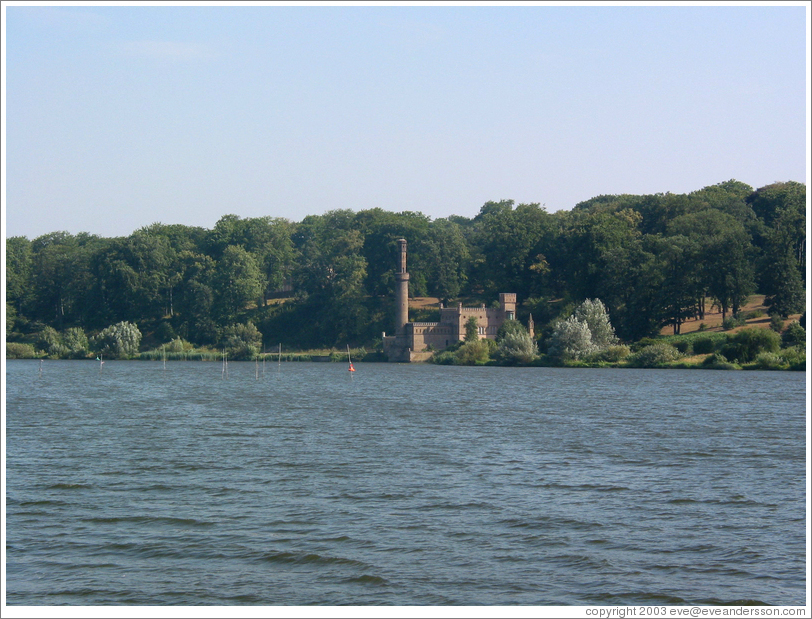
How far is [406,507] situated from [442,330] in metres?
81.2

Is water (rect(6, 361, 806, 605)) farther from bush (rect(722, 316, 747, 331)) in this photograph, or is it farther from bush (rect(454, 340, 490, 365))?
bush (rect(454, 340, 490, 365))

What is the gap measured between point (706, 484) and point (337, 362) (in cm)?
8080

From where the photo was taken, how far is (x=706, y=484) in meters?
22.2

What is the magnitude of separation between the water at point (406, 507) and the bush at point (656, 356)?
1424 inches

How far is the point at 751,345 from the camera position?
7150 cm

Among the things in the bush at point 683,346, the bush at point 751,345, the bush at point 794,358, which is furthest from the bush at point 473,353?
the bush at point 794,358

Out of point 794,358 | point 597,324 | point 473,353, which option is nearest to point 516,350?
point 473,353

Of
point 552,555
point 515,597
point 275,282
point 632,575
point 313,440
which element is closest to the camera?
point 515,597

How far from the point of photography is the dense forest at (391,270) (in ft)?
297

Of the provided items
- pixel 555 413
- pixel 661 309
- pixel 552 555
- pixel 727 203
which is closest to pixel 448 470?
pixel 552 555

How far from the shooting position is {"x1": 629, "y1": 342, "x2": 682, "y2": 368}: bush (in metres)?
76.4

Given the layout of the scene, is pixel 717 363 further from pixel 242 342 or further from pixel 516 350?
pixel 242 342

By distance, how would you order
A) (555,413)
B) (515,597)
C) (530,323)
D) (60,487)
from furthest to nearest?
(530,323) → (555,413) → (60,487) → (515,597)

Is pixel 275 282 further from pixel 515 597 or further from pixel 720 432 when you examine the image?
pixel 515 597
